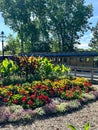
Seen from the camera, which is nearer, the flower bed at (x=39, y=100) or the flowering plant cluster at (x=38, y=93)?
the flower bed at (x=39, y=100)

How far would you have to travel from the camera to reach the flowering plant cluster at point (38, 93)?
11648 mm

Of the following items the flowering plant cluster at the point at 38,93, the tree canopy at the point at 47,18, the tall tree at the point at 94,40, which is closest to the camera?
the flowering plant cluster at the point at 38,93

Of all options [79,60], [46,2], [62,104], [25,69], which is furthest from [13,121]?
[46,2]

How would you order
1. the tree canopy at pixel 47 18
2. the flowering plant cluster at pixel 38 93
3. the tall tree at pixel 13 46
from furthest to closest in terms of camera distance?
the tall tree at pixel 13 46 < the tree canopy at pixel 47 18 < the flowering plant cluster at pixel 38 93

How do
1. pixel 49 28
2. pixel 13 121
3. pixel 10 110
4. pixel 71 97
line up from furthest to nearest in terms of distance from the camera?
pixel 49 28 → pixel 71 97 → pixel 10 110 → pixel 13 121

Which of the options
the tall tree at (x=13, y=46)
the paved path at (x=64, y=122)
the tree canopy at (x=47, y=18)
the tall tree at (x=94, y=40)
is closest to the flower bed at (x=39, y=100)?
the paved path at (x=64, y=122)

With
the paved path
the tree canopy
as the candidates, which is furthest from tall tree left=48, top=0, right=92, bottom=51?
the paved path

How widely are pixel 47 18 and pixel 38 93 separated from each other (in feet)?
157

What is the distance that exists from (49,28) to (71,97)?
156ft

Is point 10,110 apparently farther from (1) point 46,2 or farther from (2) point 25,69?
(1) point 46,2

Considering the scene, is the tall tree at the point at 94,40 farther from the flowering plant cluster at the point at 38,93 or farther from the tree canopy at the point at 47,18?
the flowering plant cluster at the point at 38,93

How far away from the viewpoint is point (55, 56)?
39875 millimetres

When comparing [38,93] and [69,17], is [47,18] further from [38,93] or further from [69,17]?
[38,93]

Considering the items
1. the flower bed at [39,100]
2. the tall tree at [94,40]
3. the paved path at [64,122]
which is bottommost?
the paved path at [64,122]
